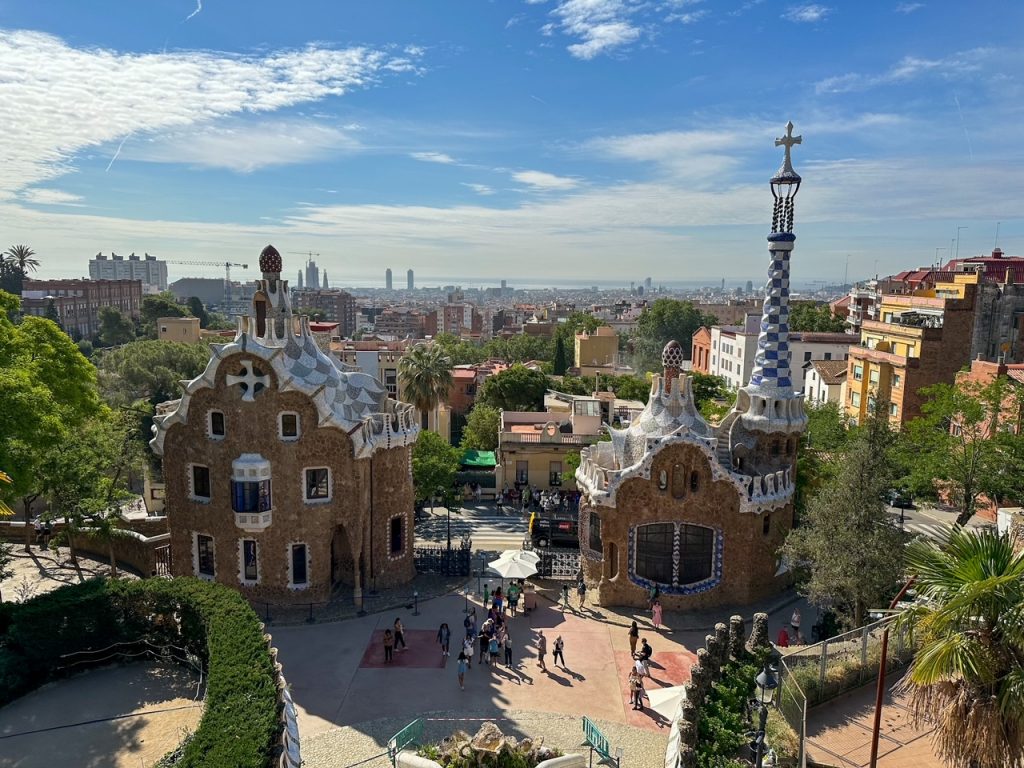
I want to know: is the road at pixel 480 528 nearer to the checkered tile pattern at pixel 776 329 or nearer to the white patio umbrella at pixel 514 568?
the white patio umbrella at pixel 514 568

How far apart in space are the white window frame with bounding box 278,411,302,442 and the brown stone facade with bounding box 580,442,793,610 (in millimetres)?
11315

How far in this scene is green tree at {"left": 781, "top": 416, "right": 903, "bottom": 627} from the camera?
806 inches

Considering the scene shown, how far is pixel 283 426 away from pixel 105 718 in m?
10.3

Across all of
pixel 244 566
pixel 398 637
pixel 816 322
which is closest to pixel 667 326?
pixel 816 322

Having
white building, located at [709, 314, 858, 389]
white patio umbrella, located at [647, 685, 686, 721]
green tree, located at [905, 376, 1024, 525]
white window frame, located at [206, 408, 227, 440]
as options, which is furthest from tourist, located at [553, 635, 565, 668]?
white building, located at [709, 314, 858, 389]

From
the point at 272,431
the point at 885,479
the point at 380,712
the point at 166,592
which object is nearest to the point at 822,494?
the point at 885,479

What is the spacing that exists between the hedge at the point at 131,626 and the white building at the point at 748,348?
5063 centimetres

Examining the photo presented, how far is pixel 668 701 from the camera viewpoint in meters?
17.9

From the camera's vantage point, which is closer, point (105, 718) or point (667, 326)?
point (105, 718)

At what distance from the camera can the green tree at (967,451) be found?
28.5 m

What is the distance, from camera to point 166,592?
70.2 feet

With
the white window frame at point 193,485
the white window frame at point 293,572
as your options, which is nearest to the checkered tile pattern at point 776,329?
the white window frame at point 293,572

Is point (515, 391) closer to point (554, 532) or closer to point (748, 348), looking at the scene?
point (554, 532)

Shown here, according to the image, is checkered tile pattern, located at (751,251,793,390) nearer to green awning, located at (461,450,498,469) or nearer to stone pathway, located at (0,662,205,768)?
green awning, located at (461,450,498,469)
